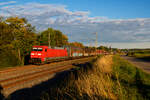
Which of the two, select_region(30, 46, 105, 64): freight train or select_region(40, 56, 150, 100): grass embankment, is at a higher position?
select_region(30, 46, 105, 64): freight train

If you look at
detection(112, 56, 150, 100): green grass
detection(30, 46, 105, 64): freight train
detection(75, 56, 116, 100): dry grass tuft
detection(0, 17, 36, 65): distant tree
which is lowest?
detection(112, 56, 150, 100): green grass

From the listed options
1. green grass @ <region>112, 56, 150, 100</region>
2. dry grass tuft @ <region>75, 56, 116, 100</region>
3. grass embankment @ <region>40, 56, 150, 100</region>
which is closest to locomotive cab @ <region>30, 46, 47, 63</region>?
grass embankment @ <region>40, 56, 150, 100</region>

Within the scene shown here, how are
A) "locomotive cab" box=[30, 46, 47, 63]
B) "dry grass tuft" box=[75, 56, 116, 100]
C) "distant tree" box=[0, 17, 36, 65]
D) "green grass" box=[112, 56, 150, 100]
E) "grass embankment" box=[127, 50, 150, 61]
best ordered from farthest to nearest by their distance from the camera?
"grass embankment" box=[127, 50, 150, 61], "distant tree" box=[0, 17, 36, 65], "locomotive cab" box=[30, 46, 47, 63], "green grass" box=[112, 56, 150, 100], "dry grass tuft" box=[75, 56, 116, 100]

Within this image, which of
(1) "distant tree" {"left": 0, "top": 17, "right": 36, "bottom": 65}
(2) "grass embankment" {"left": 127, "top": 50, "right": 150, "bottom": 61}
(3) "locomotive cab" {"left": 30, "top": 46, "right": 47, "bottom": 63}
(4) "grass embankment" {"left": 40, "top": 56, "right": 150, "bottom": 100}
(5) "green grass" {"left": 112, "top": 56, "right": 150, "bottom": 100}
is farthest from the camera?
(2) "grass embankment" {"left": 127, "top": 50, "right": 150, "bottom": 61}

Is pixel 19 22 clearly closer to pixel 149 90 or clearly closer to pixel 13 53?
pixel 13 53

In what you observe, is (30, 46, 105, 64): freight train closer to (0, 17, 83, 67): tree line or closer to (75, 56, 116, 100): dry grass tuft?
(0, 17, 83, 67): tree line

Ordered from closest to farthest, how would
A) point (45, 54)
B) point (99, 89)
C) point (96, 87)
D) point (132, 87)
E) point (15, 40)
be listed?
point (99, 89) → point (96, 87) → point (132, 87) → point (45, 54) → point (15, 40)

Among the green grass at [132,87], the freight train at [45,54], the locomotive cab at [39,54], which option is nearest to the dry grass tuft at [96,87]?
the green grass at [132,87]

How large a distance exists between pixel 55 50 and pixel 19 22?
9772 millimetres

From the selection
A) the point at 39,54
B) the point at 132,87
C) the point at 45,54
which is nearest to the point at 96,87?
the point at 132,87

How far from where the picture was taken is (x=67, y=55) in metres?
35.3

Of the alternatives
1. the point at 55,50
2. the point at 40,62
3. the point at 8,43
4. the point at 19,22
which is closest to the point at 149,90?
the point at 40,62

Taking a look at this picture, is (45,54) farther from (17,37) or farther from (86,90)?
(86,90)

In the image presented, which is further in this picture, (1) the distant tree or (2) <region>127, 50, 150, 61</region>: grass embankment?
(2) <region>127, 50, 150, 61</region>: grass embankment
